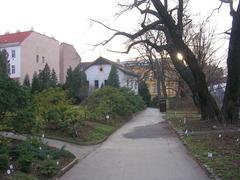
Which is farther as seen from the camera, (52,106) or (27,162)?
(52,106)

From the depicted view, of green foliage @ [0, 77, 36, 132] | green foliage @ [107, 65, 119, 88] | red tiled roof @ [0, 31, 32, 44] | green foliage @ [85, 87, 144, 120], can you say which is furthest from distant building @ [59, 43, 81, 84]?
green foliage @ [0, 77, 36, 132]

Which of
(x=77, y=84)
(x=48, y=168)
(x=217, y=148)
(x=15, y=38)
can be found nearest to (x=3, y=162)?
(x=48, y=168)

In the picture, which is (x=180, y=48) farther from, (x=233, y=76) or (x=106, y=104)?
(x=106, y=104)

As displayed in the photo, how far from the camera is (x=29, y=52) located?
85.9 metres

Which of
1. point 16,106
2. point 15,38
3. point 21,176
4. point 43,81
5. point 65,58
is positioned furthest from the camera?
point 65,58

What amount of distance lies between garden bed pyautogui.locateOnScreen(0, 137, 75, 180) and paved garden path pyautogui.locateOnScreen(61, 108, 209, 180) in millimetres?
566

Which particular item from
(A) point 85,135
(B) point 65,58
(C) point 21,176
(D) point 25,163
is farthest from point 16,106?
(B) point 65,58

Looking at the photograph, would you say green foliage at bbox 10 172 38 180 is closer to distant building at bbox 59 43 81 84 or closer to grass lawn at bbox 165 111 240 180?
grass lawn at bbox 165 111 240 180

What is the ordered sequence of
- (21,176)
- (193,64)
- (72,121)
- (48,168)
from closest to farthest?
(21,176), (48,168), (72,121), (193,64)

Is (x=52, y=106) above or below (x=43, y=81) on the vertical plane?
below

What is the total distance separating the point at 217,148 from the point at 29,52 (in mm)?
70278

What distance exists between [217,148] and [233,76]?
949 cm

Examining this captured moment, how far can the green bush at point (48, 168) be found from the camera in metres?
13.6

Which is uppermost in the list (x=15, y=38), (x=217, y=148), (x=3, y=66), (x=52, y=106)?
(x=15, y=38)
